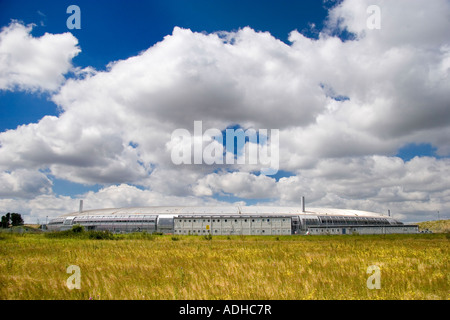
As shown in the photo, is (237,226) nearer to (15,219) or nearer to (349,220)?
(349,220)

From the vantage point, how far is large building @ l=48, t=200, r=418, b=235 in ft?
288

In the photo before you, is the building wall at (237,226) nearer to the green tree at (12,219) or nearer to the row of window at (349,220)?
the row of window at (349,220)

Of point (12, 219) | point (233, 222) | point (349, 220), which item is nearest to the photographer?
point (233, 222)

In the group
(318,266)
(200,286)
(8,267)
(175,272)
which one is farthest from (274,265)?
(8,267)

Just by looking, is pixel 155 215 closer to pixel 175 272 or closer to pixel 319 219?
pixel 319 219

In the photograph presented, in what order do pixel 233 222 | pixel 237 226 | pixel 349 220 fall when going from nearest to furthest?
A: pixel 237 226 → pixel 233 222 → pixel 349 220

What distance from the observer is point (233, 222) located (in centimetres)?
8750

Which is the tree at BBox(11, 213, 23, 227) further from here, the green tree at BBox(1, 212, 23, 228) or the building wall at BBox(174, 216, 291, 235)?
the building wall at BBox(174, 216, 291, 235)

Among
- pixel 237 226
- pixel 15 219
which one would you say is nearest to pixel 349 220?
pixel 237 226

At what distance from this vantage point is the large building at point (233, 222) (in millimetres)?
87812

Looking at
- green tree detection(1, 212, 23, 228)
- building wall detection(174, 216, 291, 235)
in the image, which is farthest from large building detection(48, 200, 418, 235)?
green tree detection(1, 212, 23, 228)

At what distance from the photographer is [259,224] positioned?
8819 cm

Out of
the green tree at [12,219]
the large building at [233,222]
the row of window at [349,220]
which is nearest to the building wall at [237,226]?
the large building at [233,222]
